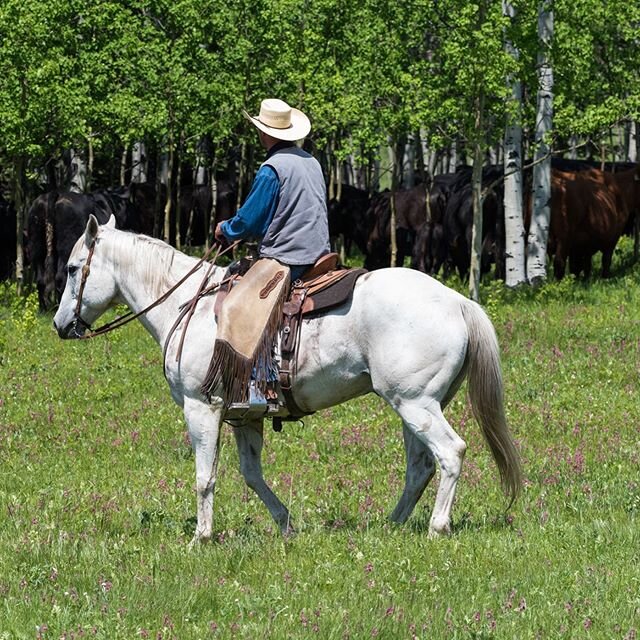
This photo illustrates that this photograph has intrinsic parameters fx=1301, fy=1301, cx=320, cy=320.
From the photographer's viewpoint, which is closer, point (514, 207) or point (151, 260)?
point (151, 260)

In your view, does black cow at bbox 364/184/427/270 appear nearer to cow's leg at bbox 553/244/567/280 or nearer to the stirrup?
cow's leg at bbox 553/244/567/280

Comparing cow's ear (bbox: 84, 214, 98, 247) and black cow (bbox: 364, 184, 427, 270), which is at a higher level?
cow's ear (bbox: 84, 214, 98, 247)

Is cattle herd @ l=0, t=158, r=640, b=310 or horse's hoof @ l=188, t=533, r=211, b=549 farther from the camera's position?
cattle herd @ l=0, t=158, r=640, b=310

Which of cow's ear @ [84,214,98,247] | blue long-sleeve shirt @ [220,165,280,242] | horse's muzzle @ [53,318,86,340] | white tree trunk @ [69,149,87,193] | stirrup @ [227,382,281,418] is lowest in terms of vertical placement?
white tree trunk @ [69,149,87,193]

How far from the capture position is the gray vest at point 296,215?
30.1ft

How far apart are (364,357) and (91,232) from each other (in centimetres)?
234

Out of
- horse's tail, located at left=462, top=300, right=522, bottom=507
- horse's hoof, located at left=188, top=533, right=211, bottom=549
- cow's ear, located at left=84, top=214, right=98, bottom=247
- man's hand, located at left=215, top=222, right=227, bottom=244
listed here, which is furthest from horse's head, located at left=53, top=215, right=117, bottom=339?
horse's tail, located at left=462, top=300, right=522, bottom=507

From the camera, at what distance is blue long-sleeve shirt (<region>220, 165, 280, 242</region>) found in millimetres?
9109

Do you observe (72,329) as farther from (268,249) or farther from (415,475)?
(415,475)

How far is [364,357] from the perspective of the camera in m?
8.99

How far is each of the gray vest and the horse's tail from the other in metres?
1.21

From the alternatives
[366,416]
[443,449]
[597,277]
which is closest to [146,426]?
[366,416]

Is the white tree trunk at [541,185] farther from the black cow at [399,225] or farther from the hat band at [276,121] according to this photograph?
the hat band at [276,121]

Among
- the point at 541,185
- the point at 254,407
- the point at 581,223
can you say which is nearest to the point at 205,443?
the point at 254,407
